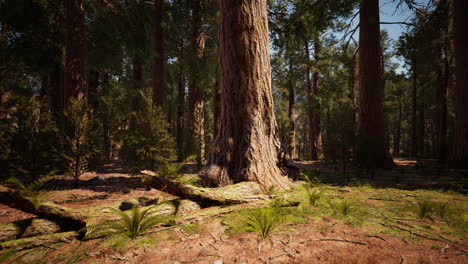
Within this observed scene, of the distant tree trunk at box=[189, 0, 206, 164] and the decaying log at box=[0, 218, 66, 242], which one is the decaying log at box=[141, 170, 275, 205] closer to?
the decaying log at box=[0, 218, 66, 242]

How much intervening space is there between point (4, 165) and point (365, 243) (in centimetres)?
799

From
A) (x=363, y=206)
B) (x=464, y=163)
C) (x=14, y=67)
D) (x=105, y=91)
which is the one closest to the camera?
(x=363, y=206)

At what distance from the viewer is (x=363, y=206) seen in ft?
11.4

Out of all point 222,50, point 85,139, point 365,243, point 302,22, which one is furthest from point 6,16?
point 365,243

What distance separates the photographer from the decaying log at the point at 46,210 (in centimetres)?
234

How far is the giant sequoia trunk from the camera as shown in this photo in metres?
4.33

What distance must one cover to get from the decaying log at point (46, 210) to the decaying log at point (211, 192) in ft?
3.06

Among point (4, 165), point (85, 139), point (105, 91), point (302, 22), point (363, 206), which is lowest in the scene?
point (363, 206)

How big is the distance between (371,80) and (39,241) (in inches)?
427

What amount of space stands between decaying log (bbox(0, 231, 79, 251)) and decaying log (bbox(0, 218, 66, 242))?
6.0 inches

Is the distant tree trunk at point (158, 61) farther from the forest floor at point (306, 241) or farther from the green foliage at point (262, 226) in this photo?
the green foliage at point (262, 226)

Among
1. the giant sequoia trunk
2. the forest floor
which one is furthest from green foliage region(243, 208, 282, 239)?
the giant sequoia trunk

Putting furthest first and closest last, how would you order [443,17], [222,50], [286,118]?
[286,118] → [443,17] → [222,50]

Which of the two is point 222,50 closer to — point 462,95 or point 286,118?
point 462,95
